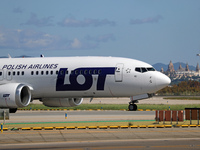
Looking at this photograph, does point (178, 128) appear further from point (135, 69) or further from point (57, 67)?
point (57, 67)

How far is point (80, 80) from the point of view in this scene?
41438mm

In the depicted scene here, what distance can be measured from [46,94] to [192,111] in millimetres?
16068

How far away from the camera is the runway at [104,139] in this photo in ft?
66.2

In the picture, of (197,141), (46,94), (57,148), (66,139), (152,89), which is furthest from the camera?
(46,94)

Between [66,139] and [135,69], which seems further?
[135,69]

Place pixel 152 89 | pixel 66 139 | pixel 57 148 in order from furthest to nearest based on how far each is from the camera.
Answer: pixel 152 89 → pixel 66 139 → pixel 57 148

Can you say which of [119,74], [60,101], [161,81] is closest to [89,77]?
[119,74]

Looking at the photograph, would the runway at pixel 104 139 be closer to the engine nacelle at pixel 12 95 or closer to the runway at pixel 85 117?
the runway at pixel 85 117

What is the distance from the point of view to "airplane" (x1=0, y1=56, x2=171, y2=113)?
40.8 metres

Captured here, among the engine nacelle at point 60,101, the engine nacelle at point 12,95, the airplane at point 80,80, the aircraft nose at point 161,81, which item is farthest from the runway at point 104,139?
the engine nacelle at point 60,101

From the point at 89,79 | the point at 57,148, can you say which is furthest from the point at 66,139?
the point at 89,79

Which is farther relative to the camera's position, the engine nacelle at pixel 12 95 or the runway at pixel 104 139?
the engine nacelle at pixel 12 95

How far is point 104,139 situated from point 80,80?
1877cm

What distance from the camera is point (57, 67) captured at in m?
42.7
